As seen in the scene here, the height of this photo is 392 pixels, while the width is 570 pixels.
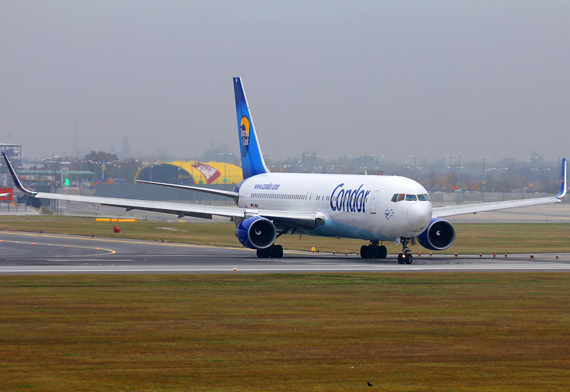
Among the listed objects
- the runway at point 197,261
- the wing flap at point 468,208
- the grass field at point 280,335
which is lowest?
the grass field at point 280,335

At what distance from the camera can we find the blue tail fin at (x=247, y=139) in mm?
53188

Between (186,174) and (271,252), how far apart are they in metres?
113

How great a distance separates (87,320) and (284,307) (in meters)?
5.62

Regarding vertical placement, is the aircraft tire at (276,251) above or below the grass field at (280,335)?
above

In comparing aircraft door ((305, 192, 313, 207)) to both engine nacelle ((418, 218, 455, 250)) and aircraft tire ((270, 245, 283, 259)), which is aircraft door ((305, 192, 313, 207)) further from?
engine nacelle ((418, 218, 455, 250))

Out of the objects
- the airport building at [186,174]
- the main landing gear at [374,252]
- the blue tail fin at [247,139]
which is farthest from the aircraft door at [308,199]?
the airport building at [186,174]

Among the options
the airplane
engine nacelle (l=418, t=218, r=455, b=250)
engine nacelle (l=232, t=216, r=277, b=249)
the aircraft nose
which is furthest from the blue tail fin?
the aircraft nose

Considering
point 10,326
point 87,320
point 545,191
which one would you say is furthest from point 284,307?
point 545,191

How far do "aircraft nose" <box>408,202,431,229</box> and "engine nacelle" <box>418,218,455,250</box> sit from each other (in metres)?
2.89

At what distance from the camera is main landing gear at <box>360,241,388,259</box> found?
42.2 m

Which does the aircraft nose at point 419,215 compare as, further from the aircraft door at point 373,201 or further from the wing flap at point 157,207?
the wing flap at point 157,207

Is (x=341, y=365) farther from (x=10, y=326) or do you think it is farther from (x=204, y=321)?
(x=10, y=326)

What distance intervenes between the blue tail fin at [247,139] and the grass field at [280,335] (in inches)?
992

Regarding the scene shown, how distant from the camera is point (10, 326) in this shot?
18.4 m
